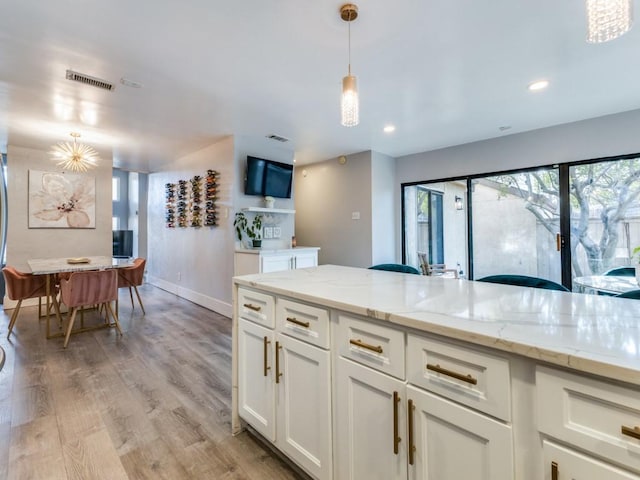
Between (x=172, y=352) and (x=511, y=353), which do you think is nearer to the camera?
(x=511, y=353)

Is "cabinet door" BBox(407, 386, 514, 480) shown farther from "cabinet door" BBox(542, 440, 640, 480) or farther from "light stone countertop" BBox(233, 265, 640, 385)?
"light stone countertop" BBox(233, 265, 640, 385)

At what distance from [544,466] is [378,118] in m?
3.46

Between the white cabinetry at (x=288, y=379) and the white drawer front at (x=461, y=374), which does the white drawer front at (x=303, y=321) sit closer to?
the white cabinetry at (x=288, y=379)

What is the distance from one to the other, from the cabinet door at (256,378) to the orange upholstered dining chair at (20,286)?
129 inches

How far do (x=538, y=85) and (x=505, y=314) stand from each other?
9.30 feet

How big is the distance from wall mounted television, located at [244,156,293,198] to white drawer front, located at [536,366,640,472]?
3841mm

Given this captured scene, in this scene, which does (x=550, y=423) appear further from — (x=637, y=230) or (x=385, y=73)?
(x=637, y=230)

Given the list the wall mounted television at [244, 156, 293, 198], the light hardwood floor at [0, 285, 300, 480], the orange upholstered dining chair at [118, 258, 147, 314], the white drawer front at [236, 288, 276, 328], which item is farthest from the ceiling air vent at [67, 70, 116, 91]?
the light hardwood floor at [0, 285, 300, 480]

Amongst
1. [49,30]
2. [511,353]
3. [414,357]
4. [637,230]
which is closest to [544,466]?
[511,353]

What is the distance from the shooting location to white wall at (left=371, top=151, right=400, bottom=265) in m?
5.00

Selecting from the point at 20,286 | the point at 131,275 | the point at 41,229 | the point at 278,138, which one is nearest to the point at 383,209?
the point at 278,138

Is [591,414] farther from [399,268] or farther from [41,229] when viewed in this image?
[41,229]

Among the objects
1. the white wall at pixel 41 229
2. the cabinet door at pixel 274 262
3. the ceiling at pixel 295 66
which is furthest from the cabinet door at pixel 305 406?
the white wall at pixel 41 229

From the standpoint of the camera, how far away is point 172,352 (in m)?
2.92
